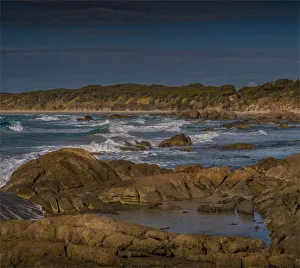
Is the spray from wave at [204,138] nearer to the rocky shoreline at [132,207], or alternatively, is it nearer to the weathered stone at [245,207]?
the rocky shoreline at [132,207]

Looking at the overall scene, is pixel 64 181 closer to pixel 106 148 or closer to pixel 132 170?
pixel 132 170

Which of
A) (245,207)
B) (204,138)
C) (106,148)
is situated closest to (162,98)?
(204,138)

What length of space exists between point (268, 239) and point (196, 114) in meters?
80.5

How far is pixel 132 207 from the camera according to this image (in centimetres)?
1925

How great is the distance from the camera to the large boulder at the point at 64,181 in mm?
18484

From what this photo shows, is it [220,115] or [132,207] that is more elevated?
[220,115]

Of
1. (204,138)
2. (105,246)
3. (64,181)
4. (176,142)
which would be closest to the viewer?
(105,246)

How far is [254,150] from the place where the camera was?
37281 mm

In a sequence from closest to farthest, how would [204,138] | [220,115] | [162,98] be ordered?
[204,138] < [220,115] < [162,98]

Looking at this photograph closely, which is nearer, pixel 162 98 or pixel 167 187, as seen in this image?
pixel 167 187

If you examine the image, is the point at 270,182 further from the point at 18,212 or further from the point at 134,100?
the point at 134,100

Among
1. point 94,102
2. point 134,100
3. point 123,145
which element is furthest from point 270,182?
point 94,102

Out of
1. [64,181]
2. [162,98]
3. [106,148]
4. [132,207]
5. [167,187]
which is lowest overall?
[132,207]

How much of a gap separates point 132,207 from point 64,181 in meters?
2.77
